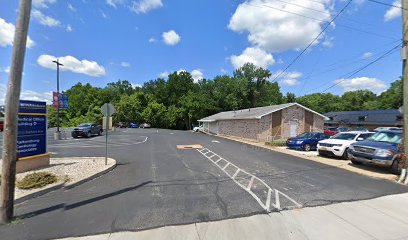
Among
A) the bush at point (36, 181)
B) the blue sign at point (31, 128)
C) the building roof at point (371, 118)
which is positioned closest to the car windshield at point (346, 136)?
the bush at point (36, 181)

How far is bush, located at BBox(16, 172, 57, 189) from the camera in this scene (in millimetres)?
6228

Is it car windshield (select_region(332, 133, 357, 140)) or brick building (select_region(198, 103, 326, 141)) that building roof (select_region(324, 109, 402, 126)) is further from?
car windshield (select_region(332, 133, 357, 140))

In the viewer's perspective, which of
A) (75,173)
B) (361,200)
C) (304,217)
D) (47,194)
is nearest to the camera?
(304,217)

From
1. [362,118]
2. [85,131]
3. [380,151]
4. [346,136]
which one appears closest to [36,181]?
[380,151]

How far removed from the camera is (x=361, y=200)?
5.57 meters

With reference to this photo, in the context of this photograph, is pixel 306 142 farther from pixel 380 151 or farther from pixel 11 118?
pixel 11 118

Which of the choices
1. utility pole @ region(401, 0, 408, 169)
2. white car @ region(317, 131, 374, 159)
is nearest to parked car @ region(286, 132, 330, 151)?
white car @ region(317, 131, 374, 159)

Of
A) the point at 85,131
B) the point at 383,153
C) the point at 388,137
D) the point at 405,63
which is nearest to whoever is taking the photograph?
the point at 405,63

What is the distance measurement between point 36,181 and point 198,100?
54272 mm

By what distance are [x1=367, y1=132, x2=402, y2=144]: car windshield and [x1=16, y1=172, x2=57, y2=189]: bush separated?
12869 mm

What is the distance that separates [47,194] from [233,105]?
51620 mm

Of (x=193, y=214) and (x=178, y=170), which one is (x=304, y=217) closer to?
(x=193, y=214)

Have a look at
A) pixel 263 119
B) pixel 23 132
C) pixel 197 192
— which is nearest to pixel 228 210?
pixel 197 192

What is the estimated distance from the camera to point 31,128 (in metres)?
8.59
